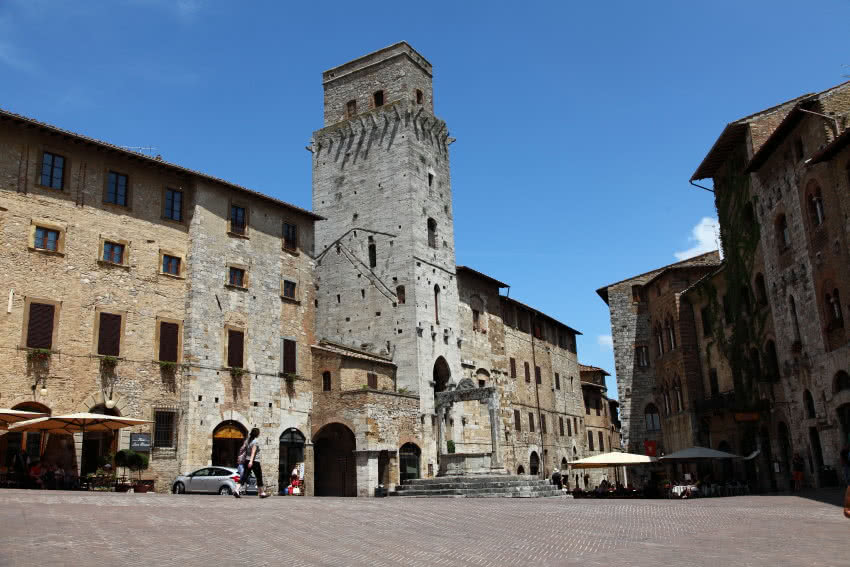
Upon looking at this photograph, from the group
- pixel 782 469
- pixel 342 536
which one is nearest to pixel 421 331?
pixel 782 469

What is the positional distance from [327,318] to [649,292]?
20.1 m

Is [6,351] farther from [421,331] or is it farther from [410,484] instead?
[421,331]

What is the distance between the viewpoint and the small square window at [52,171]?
26.5 meters

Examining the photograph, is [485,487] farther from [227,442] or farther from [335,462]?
[227,442]

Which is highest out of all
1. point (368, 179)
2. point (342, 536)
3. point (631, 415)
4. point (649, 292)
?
point (368, 179)

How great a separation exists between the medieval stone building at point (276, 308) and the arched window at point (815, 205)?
15.4m

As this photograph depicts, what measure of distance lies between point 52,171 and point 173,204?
4.81 m

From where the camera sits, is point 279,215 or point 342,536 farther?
point 279,215

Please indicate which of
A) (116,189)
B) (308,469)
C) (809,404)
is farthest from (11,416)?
(809,404)

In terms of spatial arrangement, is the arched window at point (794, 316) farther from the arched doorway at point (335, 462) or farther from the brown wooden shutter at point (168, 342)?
the brown wooden shutter at point (168, 342)

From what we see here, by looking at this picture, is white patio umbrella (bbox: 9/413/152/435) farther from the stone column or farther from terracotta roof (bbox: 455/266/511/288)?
terracotta roof (bbox: 455/266/511/288)

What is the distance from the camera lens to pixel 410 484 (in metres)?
32.3

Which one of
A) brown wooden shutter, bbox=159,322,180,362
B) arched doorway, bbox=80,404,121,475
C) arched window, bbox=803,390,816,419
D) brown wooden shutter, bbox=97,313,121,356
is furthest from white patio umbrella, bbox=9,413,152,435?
arched window, bbox=803,390,816,419

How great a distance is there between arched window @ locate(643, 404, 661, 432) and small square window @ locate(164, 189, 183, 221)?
2987 centimetres
